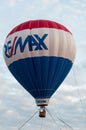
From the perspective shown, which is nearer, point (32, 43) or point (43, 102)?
point (43, 102)

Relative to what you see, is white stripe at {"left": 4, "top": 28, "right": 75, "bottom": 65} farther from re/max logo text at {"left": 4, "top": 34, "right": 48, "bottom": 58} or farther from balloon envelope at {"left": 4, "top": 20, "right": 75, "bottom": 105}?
re/max logo text at {"left": 4, "top": 34, "right": 48, "bottom": 58}

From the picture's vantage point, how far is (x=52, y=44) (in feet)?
262

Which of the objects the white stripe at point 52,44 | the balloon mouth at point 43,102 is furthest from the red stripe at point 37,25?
the balloon mouth at point 43,102

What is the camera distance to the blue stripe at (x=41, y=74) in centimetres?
7969

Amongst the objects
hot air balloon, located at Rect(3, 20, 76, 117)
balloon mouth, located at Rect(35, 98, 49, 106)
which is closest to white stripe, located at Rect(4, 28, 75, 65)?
hot air balloon, located at Rect(3, 20, 76, 117)

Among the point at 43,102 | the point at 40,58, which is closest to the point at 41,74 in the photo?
the point at 40,58

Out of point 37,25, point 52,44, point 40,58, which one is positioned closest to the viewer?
point 40,58

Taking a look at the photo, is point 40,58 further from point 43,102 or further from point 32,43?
point 43,102

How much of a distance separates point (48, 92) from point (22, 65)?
4345 millimetres

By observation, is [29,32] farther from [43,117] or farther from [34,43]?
[43,117]

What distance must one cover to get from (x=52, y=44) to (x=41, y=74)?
3.67 metres

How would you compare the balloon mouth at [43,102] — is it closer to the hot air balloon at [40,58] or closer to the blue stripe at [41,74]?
the hot air balloon at [40,58]

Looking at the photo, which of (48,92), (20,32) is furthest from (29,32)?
(48,92)

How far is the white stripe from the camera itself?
262 feet
